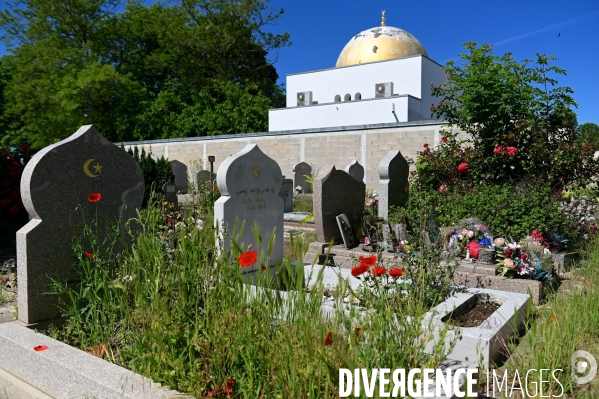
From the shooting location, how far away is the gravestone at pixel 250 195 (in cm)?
554

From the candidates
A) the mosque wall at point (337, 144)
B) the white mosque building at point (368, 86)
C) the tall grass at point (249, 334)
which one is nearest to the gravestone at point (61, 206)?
the tall grass at point (249, 334)

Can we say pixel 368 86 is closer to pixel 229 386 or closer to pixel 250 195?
pixel 250 195

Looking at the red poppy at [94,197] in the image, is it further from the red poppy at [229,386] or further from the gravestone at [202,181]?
the gravestone at [202,181]

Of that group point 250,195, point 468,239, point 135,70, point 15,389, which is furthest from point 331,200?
point 135,70

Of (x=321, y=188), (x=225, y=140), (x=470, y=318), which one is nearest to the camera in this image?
(x=470, y=318)

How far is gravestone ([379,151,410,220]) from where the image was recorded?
30.4 feet

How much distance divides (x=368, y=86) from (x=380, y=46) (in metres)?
Answer: 3.58

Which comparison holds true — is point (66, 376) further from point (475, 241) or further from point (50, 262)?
point (475, 241)

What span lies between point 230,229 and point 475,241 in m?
Result: 3.20

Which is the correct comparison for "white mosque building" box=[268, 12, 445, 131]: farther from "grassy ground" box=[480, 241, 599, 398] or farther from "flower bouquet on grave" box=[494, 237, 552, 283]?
"grassy ground" box=[480, 241, 599, 398]

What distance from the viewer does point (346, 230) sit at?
23.7 feet

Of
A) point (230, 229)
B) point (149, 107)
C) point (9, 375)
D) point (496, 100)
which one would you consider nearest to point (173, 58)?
point (149, 107)

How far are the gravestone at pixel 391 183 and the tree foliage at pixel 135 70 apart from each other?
21.4m

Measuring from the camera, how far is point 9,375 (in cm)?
343
